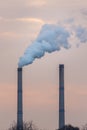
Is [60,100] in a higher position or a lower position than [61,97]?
lower

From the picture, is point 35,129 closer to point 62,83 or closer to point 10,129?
point 10,129


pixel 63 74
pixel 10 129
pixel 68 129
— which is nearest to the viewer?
pixel 68 129

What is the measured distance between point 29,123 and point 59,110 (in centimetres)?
2195

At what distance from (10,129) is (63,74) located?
18961 millimetres

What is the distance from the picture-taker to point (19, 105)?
105 m

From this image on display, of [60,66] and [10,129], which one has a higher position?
[60,66]

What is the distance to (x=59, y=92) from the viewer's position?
103 m

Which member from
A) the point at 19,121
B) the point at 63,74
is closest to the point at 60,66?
the point at 63,74

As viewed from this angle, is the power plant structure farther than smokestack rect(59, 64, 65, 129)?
Yes

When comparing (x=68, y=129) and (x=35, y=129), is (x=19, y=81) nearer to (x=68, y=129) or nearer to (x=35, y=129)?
(x=68, y=129)

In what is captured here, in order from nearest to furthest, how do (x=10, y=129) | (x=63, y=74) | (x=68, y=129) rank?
(x=68, y=129) < (x=63, y=74) < (x=10, y=129)

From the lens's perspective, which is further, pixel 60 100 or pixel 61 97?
pixel 60 100

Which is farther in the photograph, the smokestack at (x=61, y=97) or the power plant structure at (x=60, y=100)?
the power plant structure at (x=60, y=100)

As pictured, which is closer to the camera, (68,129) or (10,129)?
(68,129)
